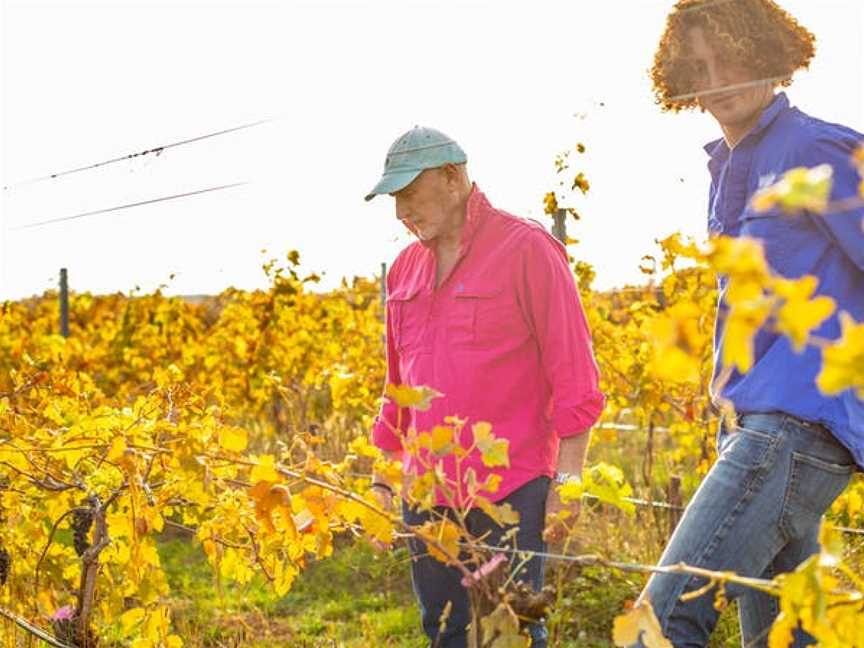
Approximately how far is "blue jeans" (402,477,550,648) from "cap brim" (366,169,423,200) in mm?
641

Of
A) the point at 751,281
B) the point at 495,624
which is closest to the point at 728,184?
the point at 495,624

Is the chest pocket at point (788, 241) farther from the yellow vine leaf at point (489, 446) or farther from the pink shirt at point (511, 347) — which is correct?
the yellow vine leaf at point (489, 446)

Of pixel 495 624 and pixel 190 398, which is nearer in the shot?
pixel 495 624

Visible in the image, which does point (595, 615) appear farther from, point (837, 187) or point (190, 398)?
point (837, 187)

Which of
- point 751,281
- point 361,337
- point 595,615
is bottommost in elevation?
point 595,615

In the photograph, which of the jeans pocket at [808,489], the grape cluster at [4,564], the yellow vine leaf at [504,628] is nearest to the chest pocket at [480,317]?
the jeans pocket at [808,489]

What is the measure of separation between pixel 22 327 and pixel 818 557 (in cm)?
1104

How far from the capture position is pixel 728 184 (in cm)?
214

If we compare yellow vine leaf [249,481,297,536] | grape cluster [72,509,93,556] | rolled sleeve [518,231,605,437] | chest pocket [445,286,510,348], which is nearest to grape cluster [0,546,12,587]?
grape cluster [72,509,93,556]

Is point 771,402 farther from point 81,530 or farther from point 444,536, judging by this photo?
point 81,530

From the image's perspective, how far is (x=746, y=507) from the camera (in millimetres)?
1924

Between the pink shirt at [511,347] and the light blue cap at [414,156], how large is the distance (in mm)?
126

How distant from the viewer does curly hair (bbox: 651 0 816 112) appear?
6.91 feet

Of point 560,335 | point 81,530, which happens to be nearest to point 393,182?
point 560,335
